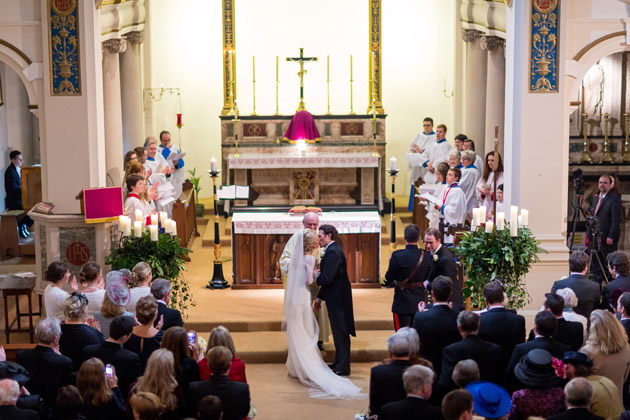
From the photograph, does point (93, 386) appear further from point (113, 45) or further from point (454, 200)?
point (113, 45)

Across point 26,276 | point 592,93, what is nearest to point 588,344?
point 26,276

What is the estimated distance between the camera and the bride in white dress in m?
8.89

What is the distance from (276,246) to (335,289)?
276 centimetres

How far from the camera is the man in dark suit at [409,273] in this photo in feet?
28.1

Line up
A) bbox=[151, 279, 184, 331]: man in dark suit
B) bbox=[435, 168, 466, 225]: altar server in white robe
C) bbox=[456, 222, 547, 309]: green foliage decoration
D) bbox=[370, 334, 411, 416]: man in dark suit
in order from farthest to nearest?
1. bbox=[435, 168, 466, 225]: altar server in white robe
2. bbox=[456, 222, 547, 309]: green foliage decoration
3. bbox=[151, 279, 184, 331]: man in dark suit
4. bbox=[370, 334, 411, 416]: man in dark suit

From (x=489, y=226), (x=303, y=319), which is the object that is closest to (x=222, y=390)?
(x=303, y=319)

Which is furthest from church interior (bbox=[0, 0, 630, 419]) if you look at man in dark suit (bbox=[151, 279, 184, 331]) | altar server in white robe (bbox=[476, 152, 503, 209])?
man in dark suit (bbox=[151, 279, 184, 331])

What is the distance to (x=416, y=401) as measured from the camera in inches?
210

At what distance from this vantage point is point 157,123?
18.1 m

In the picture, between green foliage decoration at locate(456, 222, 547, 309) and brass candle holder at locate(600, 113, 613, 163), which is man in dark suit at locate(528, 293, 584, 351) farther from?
brass candle holder at locate(600, 113, 613, 163)

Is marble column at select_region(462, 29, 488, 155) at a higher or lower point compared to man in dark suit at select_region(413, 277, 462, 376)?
higher

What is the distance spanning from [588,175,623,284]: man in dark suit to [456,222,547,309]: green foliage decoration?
86.6 inches

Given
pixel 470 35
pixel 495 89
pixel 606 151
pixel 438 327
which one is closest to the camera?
pixel 438 327

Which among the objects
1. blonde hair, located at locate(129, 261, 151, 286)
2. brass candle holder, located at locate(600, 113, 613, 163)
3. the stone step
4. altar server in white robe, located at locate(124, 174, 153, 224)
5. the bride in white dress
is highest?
brass candle holder, located at locate(600, 113, 613, 163)
